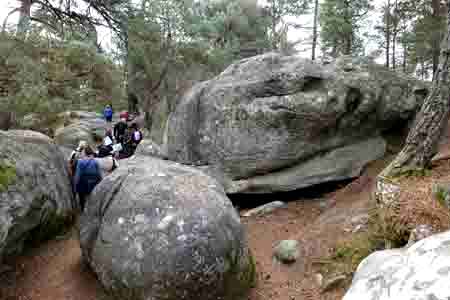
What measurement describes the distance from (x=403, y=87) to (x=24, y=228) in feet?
33.1

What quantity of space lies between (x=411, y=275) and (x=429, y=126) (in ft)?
13.1

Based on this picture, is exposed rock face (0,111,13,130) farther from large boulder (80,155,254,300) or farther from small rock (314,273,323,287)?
small rock (314,273,323,287)

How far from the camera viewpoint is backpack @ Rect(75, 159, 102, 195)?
7332mm

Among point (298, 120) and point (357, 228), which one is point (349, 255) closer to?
point (357, 228)

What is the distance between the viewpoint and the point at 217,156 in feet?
30.1

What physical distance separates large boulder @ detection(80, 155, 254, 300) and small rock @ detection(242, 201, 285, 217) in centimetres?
296

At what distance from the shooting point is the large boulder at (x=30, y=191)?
5363mm

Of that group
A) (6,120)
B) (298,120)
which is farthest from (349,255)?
(6,120)

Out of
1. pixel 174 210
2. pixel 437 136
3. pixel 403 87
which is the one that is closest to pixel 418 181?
pixel 437 136

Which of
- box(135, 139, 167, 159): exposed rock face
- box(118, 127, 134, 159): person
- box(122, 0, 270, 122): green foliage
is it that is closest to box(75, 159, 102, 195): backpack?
box(135, 139, 167, 159): exposed rock face

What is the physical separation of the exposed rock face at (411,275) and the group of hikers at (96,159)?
608 cm

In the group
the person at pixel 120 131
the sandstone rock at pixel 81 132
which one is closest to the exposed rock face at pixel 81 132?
the sandstone rock at pixel 81 132

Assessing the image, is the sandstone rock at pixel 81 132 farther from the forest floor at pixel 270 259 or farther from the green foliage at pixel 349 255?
the green foliage at pixel 349 255

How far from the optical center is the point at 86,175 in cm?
739
